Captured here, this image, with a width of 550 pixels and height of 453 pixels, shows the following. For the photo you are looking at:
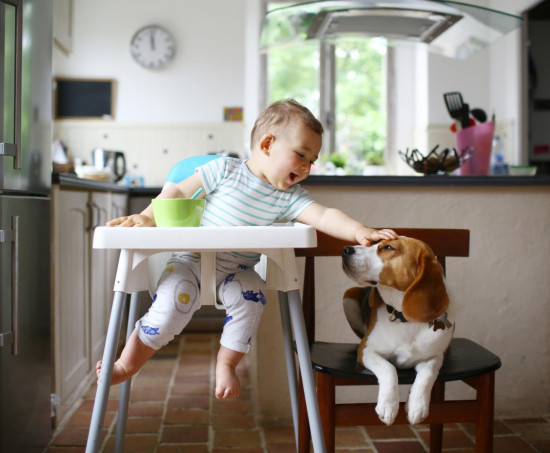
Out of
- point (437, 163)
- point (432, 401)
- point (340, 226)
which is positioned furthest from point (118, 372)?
point (437, 163)

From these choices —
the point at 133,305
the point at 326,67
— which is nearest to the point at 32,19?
the point at 133,305

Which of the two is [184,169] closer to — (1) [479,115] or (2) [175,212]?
(2) [175,212]

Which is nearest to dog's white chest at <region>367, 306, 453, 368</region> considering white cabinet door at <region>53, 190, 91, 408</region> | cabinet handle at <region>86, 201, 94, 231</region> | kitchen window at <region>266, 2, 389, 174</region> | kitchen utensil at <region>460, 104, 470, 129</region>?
white cabinet door at <region>53, 190, 91, 408</region>

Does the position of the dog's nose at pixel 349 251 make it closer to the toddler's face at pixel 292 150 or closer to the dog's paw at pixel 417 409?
the toddler's face at pixel 292 150

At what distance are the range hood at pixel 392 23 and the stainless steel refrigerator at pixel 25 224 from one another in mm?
1073

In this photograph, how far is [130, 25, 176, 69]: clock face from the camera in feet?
16.6

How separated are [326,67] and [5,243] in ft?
13.5

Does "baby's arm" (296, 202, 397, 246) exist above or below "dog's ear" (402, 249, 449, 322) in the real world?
above

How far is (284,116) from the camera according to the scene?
4.66 ft

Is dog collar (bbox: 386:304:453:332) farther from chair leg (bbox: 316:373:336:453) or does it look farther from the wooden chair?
chair leg (bbox: 316:373:336:453)

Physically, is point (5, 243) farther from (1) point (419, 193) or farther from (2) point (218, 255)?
(1) point (419, 193)

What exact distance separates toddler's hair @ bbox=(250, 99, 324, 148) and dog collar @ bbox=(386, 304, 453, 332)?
17.3 inches

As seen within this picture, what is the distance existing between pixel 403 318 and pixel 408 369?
0.37ft

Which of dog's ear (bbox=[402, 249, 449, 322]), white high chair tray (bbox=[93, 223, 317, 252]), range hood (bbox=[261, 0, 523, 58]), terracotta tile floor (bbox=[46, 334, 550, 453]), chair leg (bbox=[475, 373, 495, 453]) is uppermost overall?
range hood (bbox=[261, 0, 523, 58])
